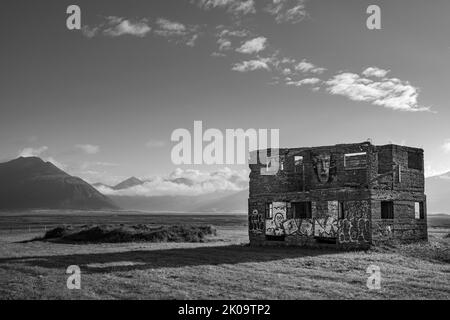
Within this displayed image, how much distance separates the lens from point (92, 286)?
1514 cm

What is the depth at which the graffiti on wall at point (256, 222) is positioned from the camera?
33.2m

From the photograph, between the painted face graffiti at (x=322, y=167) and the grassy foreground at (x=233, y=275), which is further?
the painted face graffiti at (x=322, y=167)

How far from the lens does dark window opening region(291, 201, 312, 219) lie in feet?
106

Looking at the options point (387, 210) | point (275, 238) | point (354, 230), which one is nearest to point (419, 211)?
Answer: point (387, 210)

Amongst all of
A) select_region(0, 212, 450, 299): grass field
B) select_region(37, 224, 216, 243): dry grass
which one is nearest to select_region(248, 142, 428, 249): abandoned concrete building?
select_region(0, 212, 450, 299): grass field

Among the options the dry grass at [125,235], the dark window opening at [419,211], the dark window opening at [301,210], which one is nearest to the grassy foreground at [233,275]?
the dark window opening at [301,210]

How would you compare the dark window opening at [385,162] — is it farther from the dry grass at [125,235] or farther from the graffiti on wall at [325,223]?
the dry grass at [125,235]

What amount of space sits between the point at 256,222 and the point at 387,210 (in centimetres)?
912

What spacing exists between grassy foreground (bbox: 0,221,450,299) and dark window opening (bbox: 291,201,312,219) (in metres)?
5.38

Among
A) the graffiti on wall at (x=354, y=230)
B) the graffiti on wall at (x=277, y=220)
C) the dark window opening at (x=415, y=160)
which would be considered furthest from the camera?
the dark window opening at (x=415, y=160)

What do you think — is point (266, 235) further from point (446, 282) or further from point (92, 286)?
point (92, 286)

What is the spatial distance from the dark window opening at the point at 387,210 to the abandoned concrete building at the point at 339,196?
64 mm

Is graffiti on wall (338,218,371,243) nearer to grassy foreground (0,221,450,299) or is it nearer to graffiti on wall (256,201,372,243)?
graffiti on wall (256,201,372,243)

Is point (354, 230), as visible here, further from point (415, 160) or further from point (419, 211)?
point (415, 160)
